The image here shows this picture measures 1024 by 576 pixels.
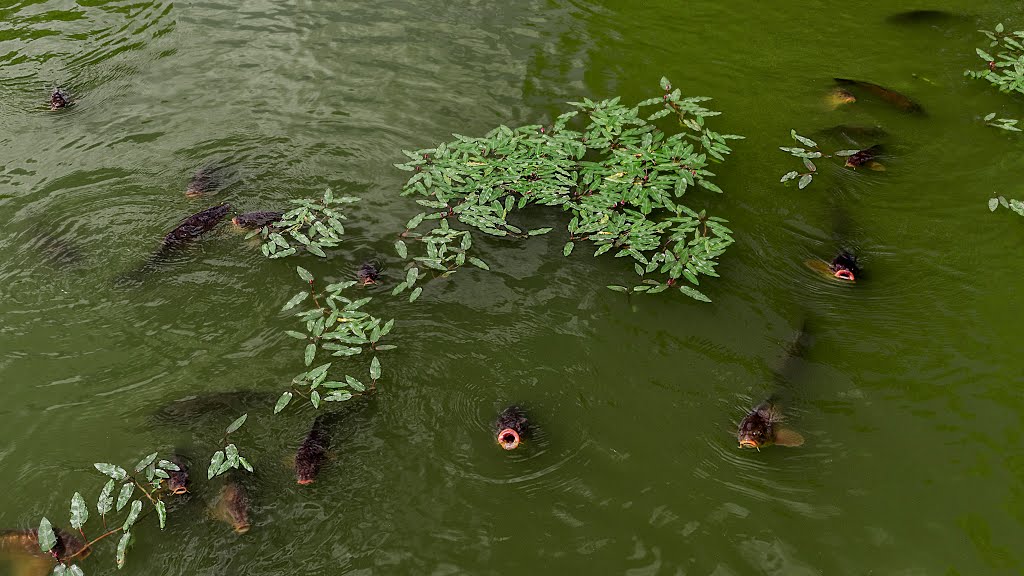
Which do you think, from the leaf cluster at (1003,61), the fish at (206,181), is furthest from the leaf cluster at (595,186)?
the leaf cluster at (1003,61)

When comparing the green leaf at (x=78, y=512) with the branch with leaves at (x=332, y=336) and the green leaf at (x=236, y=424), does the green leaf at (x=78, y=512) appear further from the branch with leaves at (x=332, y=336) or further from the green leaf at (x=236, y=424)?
the branch with leaves at (x=332, y=336)

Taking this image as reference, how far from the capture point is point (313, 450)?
342cm

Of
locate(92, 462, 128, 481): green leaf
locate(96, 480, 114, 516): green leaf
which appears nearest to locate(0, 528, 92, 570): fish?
locate(96, 480, 114, 516): green leaf

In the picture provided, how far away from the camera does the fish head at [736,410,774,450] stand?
3455 millimetres

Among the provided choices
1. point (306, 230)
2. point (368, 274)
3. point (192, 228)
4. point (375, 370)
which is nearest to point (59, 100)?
point (192, 228)

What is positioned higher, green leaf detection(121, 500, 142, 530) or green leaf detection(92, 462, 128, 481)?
green leaf detection(92, 462, 128, 481)

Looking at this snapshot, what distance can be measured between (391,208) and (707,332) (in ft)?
8.11

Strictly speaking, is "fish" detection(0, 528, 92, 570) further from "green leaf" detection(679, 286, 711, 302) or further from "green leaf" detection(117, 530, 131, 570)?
"green leaf" detection(679, 286, 711, 302)

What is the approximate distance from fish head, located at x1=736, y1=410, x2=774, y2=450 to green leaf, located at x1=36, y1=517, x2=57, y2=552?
3.36 m

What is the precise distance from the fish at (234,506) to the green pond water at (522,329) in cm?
7

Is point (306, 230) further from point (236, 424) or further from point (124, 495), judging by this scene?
point (124, 495)

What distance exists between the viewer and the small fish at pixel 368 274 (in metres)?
4.35

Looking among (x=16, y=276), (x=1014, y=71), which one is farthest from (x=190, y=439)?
(x=1014, y=71)

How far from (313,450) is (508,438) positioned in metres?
1.01
